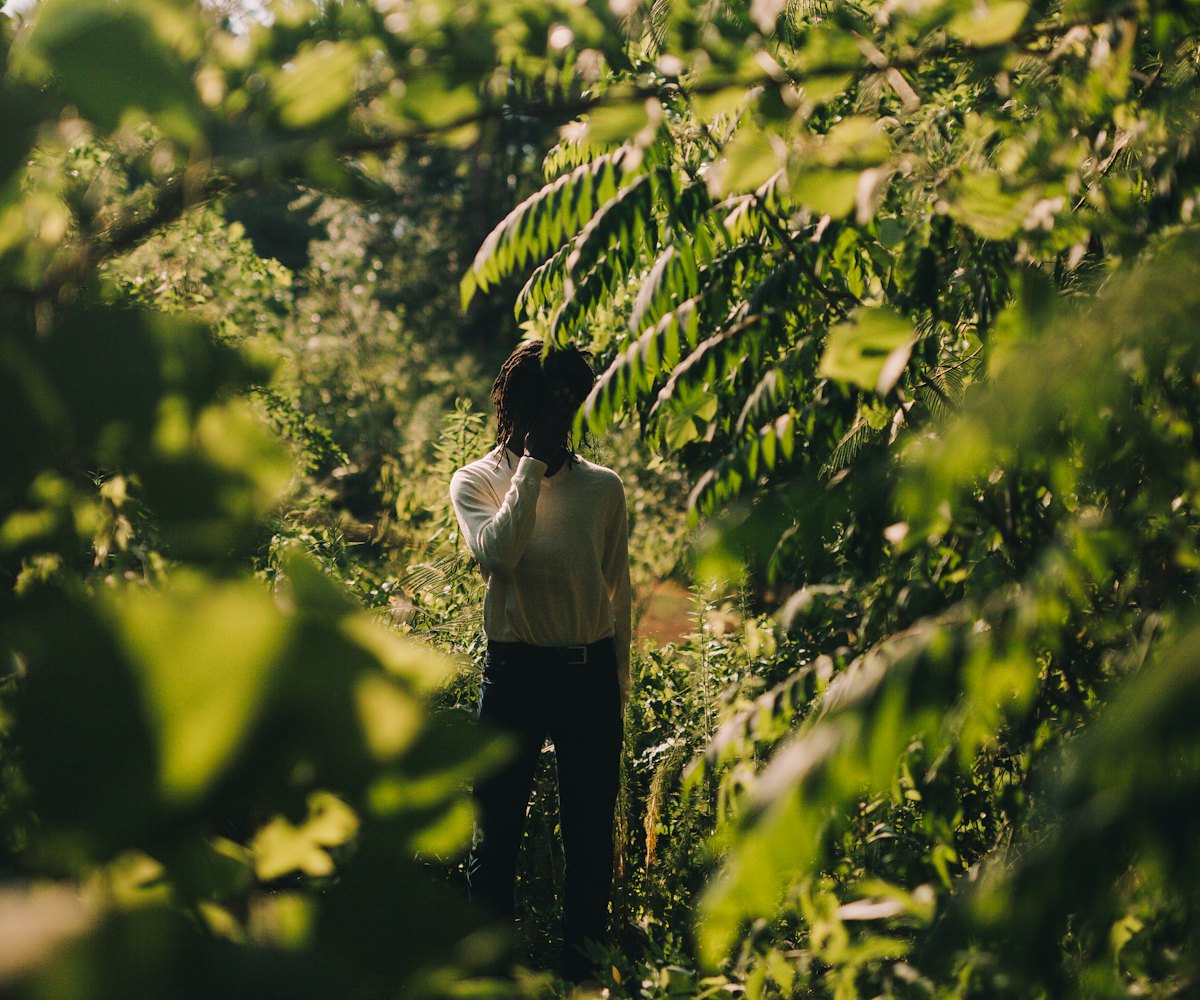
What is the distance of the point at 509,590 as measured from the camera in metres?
3.02

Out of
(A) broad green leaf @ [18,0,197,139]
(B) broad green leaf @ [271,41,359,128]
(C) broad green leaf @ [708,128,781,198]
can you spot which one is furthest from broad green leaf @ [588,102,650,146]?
(A) broad green leaf @ [18,0,197,139]

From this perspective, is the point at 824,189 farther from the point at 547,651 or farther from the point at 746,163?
the point at 547,651

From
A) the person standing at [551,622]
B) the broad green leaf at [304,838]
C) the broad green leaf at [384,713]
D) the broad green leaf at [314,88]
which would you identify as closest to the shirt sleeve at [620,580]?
the person standing at [551,622]

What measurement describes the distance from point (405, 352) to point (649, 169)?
622 inches

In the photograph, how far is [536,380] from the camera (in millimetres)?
3100

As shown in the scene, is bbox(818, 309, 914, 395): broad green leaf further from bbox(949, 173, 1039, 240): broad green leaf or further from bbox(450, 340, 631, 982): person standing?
bbox(450, 340, 631, 982): person standing

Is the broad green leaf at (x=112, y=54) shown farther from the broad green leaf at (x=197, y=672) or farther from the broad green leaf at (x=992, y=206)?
the broad green leaf at (x=992, y=206)

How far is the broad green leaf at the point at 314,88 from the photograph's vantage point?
2.90ft

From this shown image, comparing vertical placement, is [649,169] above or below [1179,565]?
above

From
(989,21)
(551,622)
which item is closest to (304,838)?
(989,21)

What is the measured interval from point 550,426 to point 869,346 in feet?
6.39

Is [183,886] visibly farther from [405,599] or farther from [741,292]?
[405,599]

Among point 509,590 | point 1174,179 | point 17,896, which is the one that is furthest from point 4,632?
point 509,590

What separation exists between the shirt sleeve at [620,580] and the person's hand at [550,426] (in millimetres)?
278
